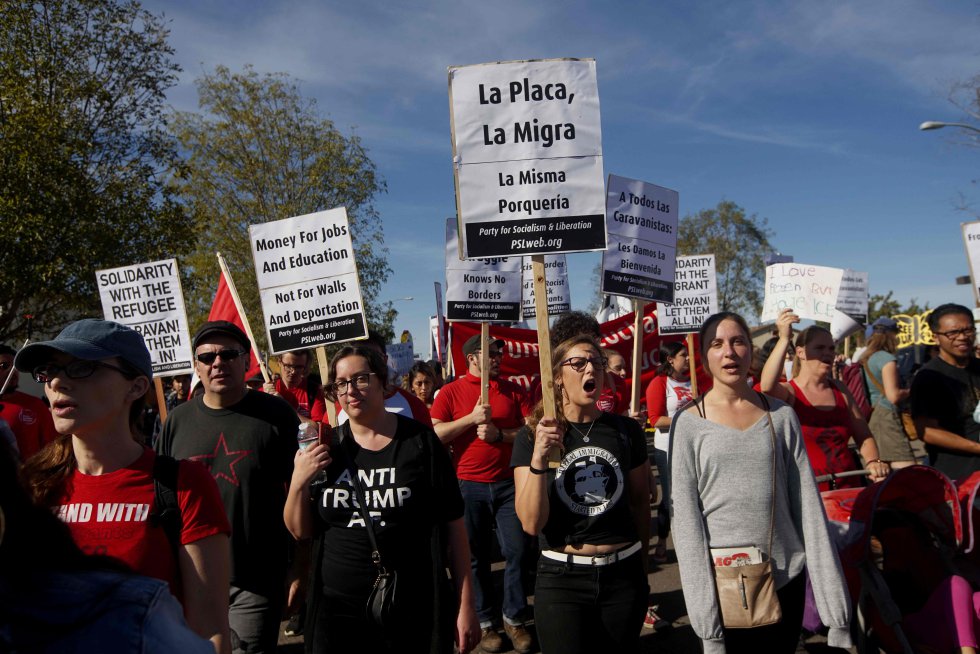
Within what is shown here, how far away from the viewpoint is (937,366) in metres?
4.77

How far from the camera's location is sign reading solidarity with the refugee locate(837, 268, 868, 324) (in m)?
9.99

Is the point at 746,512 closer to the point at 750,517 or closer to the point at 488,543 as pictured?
the point at 750,517

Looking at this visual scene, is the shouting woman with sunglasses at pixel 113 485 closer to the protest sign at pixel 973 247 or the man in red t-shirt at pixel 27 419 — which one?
the man in red t-shirt at pixel 27 419

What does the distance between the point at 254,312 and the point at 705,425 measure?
25008mm

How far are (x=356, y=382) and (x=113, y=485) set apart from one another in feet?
4.09

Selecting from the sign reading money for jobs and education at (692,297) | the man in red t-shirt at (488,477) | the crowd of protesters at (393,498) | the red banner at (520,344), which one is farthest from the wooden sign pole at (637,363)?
the sign reading money for jobs and education at (692,297)

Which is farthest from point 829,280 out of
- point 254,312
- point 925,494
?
point 254,312

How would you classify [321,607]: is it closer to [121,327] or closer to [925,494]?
[121,327]

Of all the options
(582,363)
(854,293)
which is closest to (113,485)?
(582,363)

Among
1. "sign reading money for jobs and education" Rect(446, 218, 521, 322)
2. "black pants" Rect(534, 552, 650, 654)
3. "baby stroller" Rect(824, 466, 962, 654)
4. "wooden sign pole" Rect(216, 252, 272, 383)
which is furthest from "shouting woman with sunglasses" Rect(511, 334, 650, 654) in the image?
Result: "sign reading money for jobs and education" Rect(446, 218, 521, 322)

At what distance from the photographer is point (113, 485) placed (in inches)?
90.0

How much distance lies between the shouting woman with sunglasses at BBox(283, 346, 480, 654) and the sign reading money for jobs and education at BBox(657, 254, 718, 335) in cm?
627

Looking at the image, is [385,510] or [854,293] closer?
[385,510]

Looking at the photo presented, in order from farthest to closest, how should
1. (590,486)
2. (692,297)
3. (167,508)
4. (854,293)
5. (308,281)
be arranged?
(854,293)
(692,297)
(308,281)
(590,486)
(167,508)
